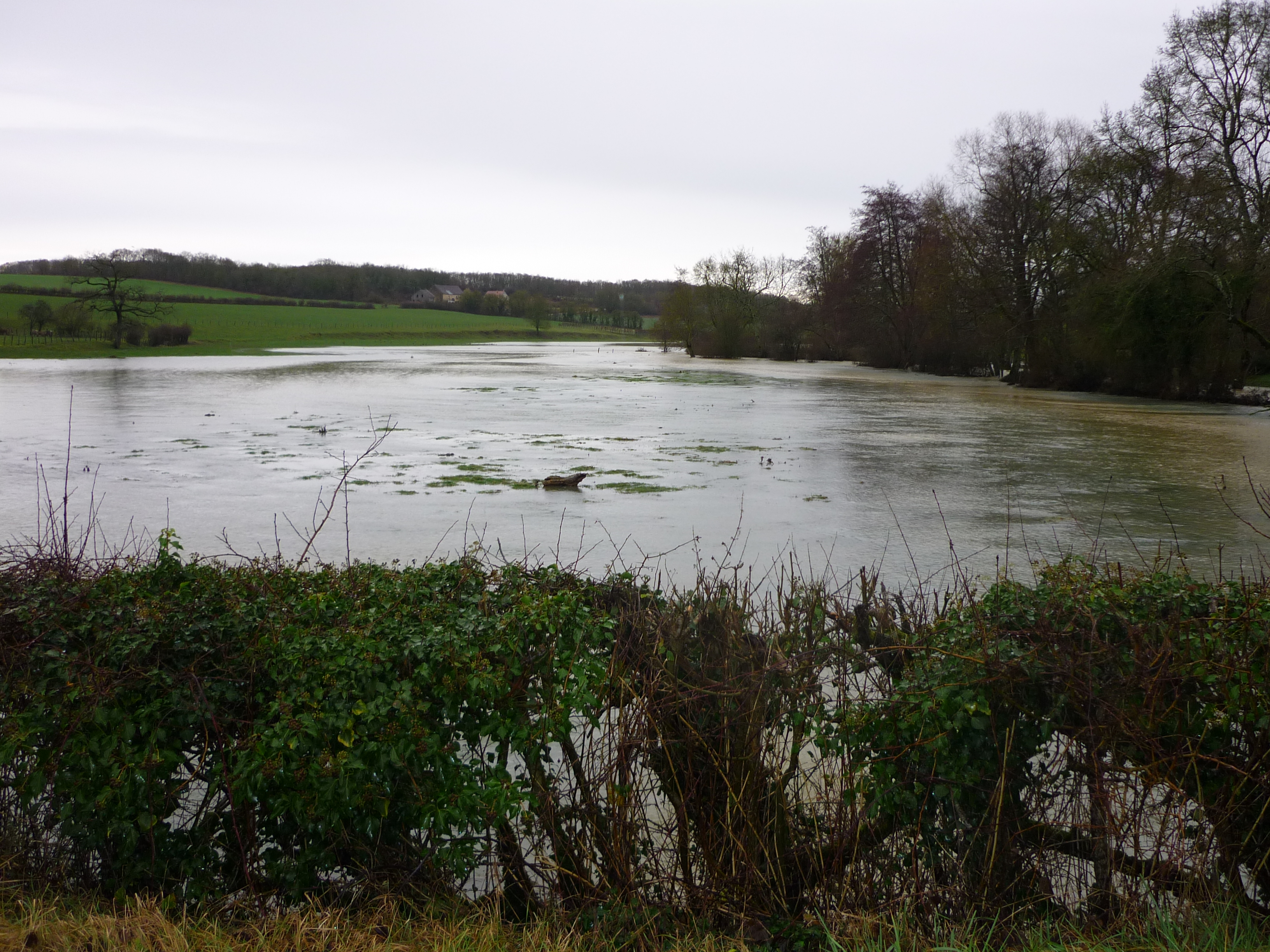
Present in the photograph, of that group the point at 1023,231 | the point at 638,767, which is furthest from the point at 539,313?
the point at 638,767

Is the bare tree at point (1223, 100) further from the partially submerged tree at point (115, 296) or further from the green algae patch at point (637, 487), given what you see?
the partially submerged tree at point (115, 296)

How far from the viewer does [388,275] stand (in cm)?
13912

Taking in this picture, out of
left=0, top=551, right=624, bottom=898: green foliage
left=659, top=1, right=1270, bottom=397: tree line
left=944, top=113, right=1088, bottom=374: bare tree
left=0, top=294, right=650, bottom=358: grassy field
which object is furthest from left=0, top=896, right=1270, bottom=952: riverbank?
left=0, top=294, right=650, bottom=358: grassy field

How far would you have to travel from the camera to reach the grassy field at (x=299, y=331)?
56.9 m

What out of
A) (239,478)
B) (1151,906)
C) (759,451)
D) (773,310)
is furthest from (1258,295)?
(773,310)

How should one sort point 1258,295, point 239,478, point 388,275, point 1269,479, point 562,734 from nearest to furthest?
point 562,734 → point 239,478 → point 1269,479 → point 1258,295 → point 388,275

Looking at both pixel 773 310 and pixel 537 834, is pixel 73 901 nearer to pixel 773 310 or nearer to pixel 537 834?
pixel 537 834

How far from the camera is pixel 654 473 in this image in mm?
14016

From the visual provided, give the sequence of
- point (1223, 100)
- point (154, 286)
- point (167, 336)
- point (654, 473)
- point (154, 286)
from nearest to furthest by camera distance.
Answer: point (654, 473)
point (1223, 100)
point (167, 336)
point (154, 286)
point (154, 286)

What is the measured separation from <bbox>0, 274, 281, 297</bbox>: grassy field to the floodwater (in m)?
69.1

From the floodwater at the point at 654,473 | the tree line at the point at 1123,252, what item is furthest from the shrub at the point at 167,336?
the tree line at the point at 1123,252

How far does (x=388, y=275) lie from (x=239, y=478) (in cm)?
13323

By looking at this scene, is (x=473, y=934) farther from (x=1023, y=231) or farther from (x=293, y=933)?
(x=1023, y=231)

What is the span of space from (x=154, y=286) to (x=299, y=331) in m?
27.6
